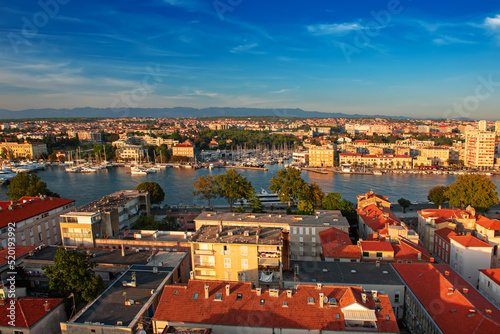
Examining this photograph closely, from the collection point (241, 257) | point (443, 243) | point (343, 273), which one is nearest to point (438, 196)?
point (443, 243)

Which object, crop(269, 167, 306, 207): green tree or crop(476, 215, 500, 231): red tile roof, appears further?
crop(269, 167, 306, 207): green tree

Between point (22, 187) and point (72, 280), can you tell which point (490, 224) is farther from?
point (22, 187)

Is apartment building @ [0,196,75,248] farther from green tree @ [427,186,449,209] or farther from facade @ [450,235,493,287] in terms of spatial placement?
green tree @ [427,186,449,209]

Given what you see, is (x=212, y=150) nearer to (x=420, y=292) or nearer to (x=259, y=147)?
(x=259, y=147)

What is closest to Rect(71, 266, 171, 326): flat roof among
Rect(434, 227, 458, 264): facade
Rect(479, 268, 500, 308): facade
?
Rect(479, 268, 500, 308): facade

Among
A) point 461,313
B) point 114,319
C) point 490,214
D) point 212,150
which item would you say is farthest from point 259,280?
point 212,150

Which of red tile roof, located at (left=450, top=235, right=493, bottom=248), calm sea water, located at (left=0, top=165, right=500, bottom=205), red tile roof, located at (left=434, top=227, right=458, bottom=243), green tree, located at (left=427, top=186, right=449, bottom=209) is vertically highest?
red tile roof, located at (left=450, top=235, right=493, bottom=248)
